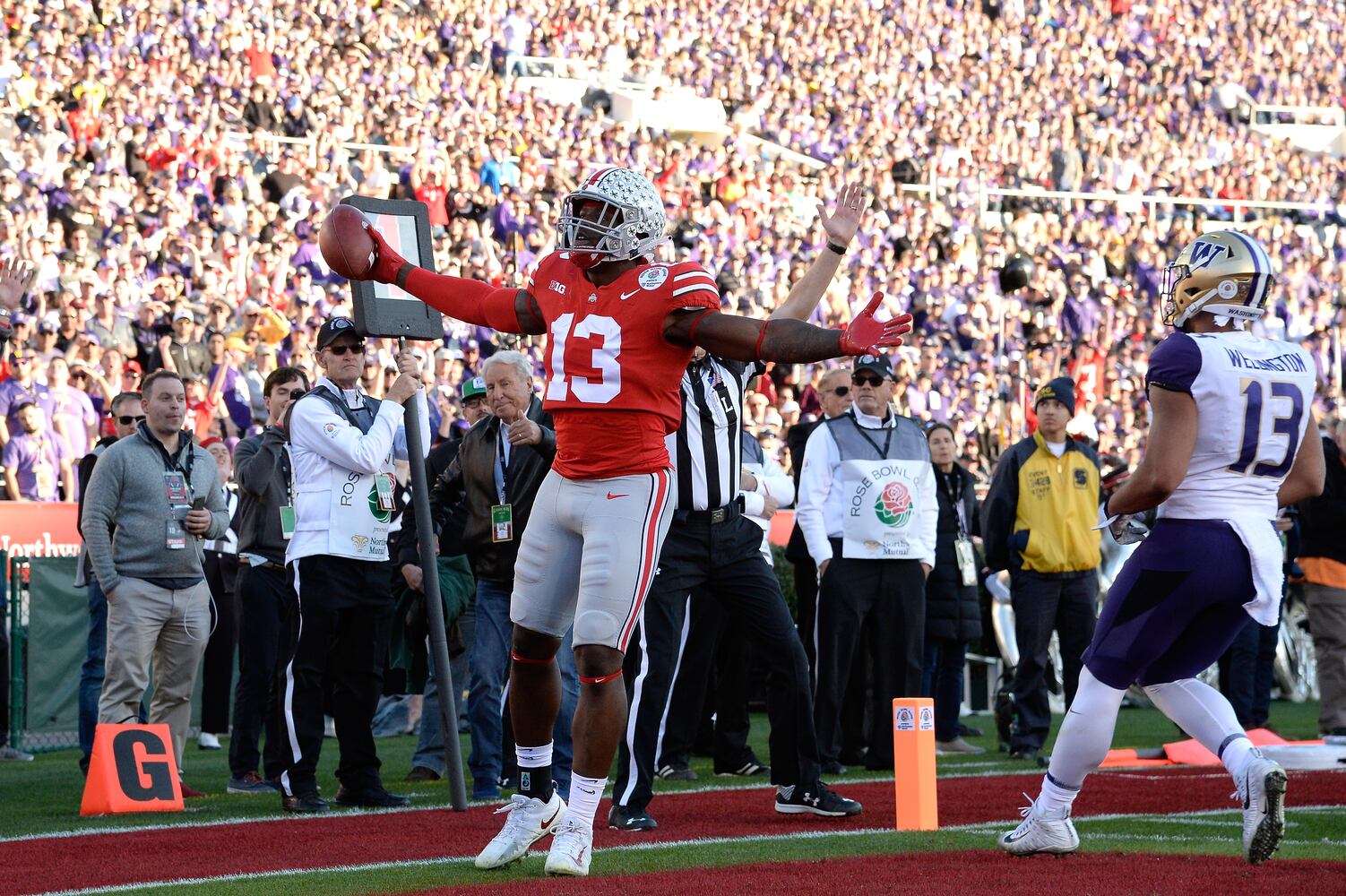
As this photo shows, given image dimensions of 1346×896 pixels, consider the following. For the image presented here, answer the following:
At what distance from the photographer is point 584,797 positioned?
5.71 metres

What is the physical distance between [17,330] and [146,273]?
2.36m

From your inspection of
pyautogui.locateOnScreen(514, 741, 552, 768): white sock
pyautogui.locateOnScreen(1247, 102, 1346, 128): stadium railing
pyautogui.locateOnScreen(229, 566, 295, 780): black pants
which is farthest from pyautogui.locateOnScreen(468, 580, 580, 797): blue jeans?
pyautogui.locateOnScreen(1247, 102, 1346, 128): stadium railing

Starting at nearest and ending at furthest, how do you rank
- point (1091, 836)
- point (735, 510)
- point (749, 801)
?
point (1091, 836), point (735, 510), point (749, 801)

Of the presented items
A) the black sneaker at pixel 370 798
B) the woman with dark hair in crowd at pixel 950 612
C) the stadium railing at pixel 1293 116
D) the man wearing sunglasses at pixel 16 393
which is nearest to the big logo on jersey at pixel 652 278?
the black sneaker at pixel 370 798

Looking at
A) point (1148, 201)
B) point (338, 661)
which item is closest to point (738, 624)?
point (338, 661)

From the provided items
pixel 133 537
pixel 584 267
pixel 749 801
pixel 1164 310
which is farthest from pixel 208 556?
pixel 1164 310

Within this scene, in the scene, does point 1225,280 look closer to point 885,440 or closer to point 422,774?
point 885,440

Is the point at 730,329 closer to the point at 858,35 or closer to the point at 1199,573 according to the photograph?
the point at 1199,573

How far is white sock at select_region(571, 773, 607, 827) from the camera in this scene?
5699 millimetres

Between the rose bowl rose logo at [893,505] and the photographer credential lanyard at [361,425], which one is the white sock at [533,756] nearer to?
the photographer credential lanyard at [361,425]

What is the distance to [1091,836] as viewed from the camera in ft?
21.3

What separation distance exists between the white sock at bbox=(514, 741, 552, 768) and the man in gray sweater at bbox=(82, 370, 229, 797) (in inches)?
120

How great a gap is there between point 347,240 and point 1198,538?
3005mm

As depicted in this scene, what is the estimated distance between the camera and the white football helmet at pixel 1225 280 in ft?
19.3
